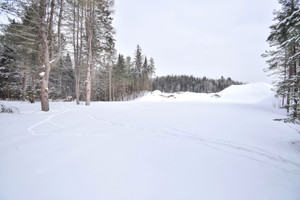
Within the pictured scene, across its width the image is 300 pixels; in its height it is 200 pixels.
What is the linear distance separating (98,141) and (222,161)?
7.09 ft

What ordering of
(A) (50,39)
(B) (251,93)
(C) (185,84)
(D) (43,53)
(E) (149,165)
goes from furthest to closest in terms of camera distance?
1. (C) (185,84)
2. (B) (251,93)
3. (A) (50,39)
4. (D) (43,53)
5. (E) (149,165)

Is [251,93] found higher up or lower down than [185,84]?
lower down

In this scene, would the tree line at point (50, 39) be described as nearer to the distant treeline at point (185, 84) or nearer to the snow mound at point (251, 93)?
the snow mound at point (251, 93)

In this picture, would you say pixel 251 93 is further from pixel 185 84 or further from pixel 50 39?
pixel 185 84

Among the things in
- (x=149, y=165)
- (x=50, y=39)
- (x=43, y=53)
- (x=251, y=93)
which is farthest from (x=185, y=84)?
(x=149, y=165)

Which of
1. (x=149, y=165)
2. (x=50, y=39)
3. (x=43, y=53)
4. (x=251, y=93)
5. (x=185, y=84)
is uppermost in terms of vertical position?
(x=185, y=84)

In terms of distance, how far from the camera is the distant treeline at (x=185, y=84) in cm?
6062

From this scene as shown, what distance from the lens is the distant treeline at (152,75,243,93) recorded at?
60.6 meters

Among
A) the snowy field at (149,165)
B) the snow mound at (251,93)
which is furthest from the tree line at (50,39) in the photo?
the snow mound at (251,93)

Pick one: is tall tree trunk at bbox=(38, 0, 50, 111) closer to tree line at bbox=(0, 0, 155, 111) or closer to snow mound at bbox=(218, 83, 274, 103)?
tree line at bbox=(0, 0, 155, 111)

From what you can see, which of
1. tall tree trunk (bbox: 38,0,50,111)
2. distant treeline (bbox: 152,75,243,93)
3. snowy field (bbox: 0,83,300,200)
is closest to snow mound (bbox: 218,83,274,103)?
snowy field (bbox: 0,83,300,200)

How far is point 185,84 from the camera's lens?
62812mm

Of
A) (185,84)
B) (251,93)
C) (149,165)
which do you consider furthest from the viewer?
(185,84)

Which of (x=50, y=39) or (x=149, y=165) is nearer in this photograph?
(x=149, y=165)
